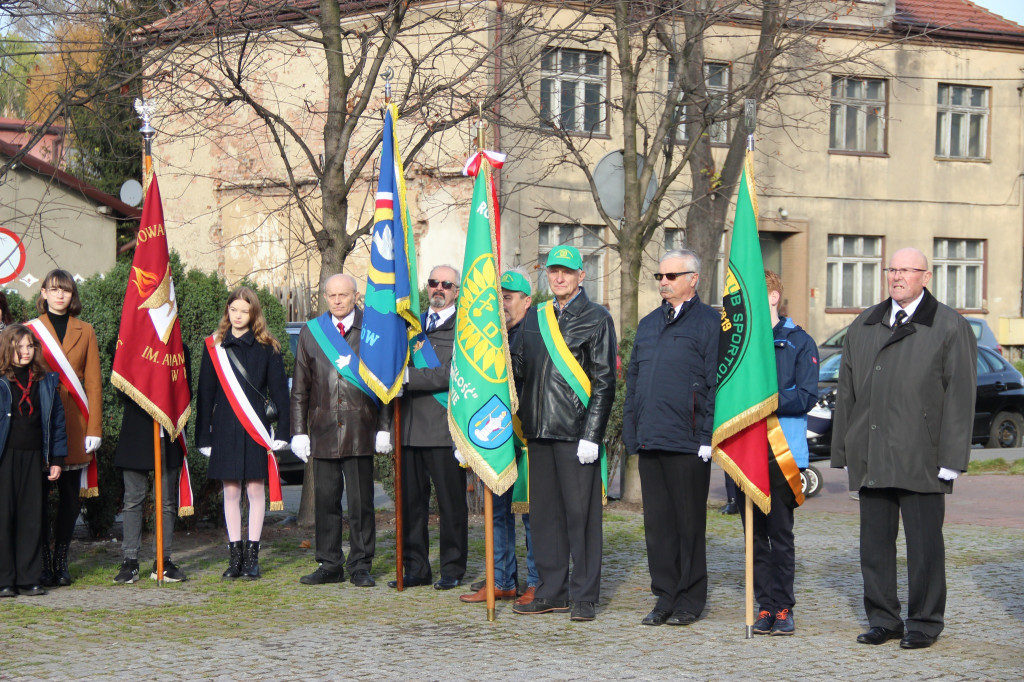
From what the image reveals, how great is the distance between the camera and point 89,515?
10.5 m

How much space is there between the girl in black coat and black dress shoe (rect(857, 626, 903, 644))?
4.04m

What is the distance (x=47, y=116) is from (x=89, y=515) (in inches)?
128

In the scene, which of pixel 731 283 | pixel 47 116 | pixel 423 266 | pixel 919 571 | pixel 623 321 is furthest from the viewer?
pixel 423 266

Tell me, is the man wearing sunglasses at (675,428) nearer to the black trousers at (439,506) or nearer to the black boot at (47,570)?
the black trousers at (439,506)

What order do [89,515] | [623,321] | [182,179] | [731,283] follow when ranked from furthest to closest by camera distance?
[182,179], [623,321], [89,515], [731,283]

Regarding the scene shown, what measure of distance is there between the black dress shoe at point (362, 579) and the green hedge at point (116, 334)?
8.04 ft

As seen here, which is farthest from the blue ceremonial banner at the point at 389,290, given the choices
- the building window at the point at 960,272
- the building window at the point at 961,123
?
the building window at the point at 960,272

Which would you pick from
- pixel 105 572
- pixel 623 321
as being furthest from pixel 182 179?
pixel 105 572

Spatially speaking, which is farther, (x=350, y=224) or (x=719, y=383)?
(x=350, y=224)

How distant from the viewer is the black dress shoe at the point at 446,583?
28.1ft

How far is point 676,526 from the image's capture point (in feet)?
24.7

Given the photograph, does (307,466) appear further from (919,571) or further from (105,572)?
(919,571)

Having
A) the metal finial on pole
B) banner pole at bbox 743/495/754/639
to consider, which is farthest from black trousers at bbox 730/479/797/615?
the metal finial on pole

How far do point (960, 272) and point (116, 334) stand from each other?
2485 centimetres
